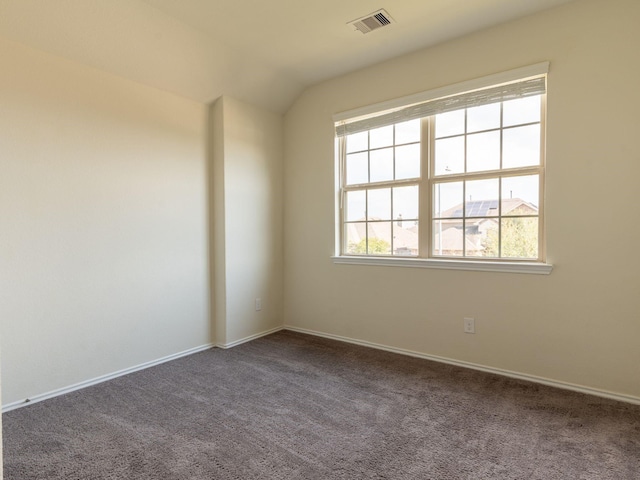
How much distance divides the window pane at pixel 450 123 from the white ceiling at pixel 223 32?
60 cm

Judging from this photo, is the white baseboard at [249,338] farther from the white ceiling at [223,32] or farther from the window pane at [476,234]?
the white ceiling at [223,32]

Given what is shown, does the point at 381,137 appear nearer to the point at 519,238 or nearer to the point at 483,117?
the point at 483,117

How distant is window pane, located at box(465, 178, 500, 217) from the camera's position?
114 inches

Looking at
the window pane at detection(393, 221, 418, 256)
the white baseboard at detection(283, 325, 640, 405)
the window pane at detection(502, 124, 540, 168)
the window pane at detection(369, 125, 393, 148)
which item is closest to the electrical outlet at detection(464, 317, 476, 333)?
the white baseboard at detection(283, 325, 640, 405)

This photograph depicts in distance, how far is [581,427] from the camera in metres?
2.07

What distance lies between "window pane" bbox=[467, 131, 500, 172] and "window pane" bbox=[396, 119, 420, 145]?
464 millimetres

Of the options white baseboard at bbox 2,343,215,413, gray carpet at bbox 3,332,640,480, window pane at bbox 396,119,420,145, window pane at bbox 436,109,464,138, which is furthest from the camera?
window pane at bbox 396,119,420,145

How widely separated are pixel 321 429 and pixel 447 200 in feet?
6.85

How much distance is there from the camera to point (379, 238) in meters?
3.55

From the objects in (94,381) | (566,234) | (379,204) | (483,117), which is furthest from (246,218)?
(566,234)

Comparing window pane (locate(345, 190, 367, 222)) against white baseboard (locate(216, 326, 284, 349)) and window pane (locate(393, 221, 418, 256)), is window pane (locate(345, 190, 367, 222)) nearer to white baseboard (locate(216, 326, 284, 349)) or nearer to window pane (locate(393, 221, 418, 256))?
window pane (locate(393, 221, 418, 256))

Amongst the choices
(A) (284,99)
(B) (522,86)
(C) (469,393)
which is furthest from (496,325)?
(A) (284,99)

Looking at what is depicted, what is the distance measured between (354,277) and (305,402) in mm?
1467

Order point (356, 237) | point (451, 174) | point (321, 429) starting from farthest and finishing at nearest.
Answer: point (356, 237), point (451, 174), point (321, 429)
